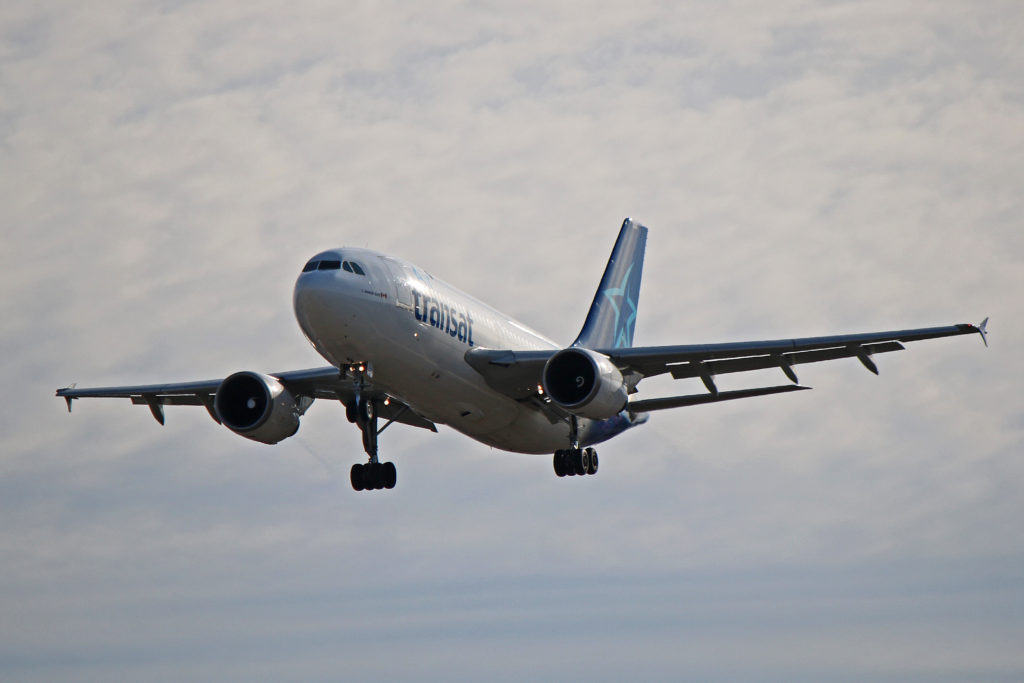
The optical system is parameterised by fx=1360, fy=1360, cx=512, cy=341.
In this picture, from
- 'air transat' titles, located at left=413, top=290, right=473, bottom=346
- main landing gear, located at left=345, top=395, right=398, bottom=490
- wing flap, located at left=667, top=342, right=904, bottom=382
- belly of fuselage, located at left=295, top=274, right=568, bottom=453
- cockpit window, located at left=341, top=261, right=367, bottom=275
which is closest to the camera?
belly of fuselage, located at left=295, top=274, right=568, bottom=453

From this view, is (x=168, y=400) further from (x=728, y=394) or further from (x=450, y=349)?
(x=728, y=394)

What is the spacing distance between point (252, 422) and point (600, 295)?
49.2 feet

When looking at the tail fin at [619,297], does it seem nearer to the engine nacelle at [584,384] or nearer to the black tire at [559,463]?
the black tire at [559,463]

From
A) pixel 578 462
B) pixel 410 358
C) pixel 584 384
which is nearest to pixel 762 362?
pixel 584 384

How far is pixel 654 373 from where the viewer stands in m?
38.5

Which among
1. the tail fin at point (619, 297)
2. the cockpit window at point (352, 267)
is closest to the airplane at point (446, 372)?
the cockpit window at point (352, 267)

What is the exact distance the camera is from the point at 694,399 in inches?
1495

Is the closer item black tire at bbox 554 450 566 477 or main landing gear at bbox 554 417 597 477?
main landing gear at bbox 554 417 597 477

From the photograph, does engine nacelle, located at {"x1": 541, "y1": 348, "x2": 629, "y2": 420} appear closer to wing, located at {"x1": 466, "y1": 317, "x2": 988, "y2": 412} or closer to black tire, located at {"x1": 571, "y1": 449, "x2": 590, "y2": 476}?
wing, located at {"x1": 466, "y1": 317, "x2": 988, "y2": 412}

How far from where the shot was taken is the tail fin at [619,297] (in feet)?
153

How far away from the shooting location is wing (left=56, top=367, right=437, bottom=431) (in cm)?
3762

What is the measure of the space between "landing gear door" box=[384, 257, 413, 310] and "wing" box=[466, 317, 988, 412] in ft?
9.04

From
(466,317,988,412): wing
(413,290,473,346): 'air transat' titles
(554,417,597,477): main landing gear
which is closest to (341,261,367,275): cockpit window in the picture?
(413,290,473,346): 'air transat' titles

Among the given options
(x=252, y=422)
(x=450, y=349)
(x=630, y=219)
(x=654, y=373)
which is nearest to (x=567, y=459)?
(x=654, y=373)
